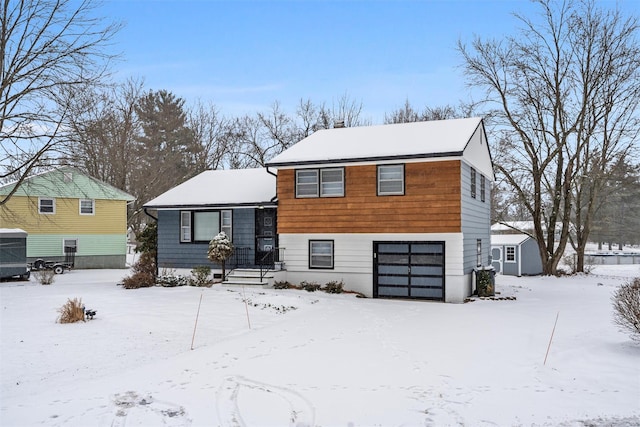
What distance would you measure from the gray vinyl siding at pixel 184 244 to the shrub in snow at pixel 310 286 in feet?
10.7

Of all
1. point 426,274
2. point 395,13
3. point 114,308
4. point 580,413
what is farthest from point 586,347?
point 395,13

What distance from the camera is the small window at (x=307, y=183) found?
18469 mm

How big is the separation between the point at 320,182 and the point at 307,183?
0.56 meters

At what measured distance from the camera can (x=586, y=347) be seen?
946cm

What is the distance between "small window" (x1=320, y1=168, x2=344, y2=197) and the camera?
18078 millimetres

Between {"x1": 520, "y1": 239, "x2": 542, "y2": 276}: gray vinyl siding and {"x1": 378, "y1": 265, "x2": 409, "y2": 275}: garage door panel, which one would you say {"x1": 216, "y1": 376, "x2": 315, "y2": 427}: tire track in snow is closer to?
{"x1": 378, "y1": 265, "x2": 409, "y2": 275}: garage door panel

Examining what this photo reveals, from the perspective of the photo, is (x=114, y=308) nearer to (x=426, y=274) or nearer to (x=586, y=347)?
(x=426, y=274)

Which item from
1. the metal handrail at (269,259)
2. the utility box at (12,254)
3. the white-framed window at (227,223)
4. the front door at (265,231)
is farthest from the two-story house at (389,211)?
the utility box at (12,254)

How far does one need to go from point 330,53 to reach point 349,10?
7.99 meters

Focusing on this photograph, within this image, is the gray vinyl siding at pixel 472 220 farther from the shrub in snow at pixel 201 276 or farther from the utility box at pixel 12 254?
the utility box at pixel 12 254

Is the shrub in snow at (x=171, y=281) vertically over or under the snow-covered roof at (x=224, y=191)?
under

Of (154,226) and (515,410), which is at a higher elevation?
(154,226)

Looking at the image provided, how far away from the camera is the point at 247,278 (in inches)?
755

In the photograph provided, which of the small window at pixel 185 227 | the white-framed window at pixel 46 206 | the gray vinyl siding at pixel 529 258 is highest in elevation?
the white-framed window at pixel 46 206
